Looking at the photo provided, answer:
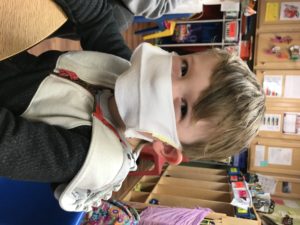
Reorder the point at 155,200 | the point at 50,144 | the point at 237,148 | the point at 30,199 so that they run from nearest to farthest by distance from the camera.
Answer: the point at 50,144, the point at 237,148, the point at 30,199, the point at 155,200

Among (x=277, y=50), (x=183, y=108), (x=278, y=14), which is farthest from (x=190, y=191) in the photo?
(x=183, y=108)

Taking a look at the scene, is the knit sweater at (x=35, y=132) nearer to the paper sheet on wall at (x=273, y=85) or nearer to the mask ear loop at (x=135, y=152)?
the mask ear loop at (x=135, y=152)

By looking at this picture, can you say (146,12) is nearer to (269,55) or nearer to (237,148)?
(237,148)

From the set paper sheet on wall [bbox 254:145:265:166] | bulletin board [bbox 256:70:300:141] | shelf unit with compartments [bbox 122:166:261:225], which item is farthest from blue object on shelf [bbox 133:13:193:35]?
paper sheet on wall [bbox 254:145:265:166]

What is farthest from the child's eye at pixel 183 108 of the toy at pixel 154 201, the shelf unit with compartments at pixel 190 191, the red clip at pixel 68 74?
the toy at pixel 154 201

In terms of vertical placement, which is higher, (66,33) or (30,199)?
(66,33)

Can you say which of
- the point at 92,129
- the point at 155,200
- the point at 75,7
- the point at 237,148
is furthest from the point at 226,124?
the point at 155,200

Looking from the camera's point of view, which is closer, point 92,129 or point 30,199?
point 92,129

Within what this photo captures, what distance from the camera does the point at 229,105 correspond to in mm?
659

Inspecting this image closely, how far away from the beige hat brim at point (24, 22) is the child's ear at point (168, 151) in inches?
13.4

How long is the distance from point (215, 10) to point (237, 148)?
8.24 feet

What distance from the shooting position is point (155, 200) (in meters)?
2.34

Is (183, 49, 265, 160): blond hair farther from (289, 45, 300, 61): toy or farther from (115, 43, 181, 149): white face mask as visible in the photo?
(289, 45, 300, 61): toy

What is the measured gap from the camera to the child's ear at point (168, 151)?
0.75 m
